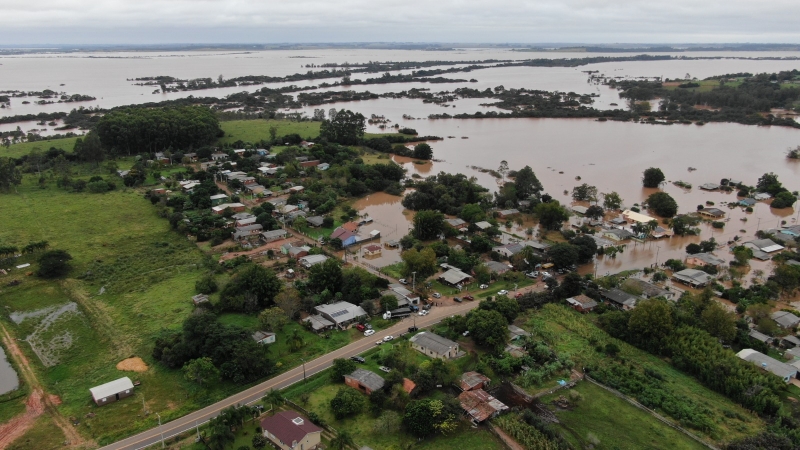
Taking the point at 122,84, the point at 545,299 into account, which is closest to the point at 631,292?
the point at 545,299

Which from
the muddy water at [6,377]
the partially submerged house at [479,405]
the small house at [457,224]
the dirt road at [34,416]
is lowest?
the muddy water at [6,377]

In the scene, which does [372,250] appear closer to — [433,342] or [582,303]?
[433,342]

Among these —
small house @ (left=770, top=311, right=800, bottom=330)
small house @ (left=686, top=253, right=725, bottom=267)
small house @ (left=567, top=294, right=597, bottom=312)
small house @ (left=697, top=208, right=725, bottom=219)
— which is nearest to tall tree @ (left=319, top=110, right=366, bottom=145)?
small house @ (left=697, top=208, right=725, bottom=219)

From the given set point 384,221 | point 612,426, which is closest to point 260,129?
point 384,221

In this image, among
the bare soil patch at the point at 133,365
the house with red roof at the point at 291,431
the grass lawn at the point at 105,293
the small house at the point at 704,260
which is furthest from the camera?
the small house at the point at 704,260

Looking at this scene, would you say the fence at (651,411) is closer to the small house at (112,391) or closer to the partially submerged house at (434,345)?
the partially submerged house at (434,345)

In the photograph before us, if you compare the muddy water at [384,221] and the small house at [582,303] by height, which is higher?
the small house at [582,303]

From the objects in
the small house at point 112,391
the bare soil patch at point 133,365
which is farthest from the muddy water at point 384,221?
the small house at point 112,391
